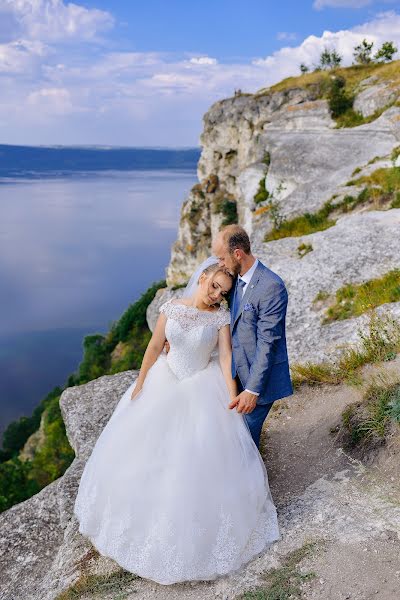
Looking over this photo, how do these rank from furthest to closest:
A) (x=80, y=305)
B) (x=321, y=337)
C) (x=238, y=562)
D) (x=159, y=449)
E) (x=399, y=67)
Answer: (x=80, y=305) → (x=399, y=67) → (x=321, y=337) → (x=159, y=449) → (x=238, y=562)

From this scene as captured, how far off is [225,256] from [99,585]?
128 inches

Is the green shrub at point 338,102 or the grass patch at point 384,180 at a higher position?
the green shrub at point 338,102

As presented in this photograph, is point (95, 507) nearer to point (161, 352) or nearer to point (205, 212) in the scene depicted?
point (161, 352)

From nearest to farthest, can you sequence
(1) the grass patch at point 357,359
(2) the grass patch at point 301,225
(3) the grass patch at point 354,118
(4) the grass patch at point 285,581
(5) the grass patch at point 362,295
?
(4) the grass patch at point 285,581 < (1) the grass patch at point 357,359 < (5) the grass patch at point 362,295 < (2) the grass patch at point 301,225 < (3) the grass patch at point 354,118

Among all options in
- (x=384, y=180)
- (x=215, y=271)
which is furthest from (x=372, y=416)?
(x=384, y=180)

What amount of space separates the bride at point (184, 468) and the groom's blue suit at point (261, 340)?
0.47 feet

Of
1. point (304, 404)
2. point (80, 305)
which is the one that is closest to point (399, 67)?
point (304, 404)

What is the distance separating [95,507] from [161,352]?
163 cm

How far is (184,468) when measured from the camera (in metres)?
4.96

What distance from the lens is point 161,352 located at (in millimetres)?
5730

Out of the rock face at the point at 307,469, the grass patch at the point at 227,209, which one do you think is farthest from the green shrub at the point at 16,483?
the grass patch at the point at 227,209

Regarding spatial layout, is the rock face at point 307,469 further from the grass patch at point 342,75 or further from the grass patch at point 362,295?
the grass patch at point 342,75

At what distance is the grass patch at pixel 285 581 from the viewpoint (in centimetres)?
424

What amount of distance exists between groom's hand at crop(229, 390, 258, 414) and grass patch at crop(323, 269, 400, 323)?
612 cm
